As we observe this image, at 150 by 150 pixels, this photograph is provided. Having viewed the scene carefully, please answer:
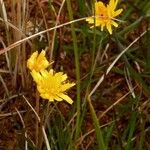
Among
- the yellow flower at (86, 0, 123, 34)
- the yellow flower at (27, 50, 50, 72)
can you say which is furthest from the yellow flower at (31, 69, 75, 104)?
the yellow flower at (86, 0, 123, 34)

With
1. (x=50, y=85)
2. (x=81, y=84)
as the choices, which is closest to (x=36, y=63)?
(x=50, y=85)

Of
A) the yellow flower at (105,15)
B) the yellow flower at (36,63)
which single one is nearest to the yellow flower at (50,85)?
the yellow flower at (36,63)

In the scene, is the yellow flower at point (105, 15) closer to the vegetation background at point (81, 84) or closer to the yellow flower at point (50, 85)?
the vegetation background at point (81, 84)

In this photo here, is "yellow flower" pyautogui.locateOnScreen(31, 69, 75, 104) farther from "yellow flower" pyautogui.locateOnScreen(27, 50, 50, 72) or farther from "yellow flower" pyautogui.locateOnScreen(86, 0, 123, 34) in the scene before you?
"yellow flower" pyautogui.locateOnScreen(86, 0, 123, 34)

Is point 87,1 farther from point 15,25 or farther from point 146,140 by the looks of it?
point 146,140

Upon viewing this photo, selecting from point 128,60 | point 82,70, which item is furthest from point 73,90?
point 128,60

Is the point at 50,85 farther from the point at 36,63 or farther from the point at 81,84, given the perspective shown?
the point at 81,84

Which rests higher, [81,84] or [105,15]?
[105,15]
